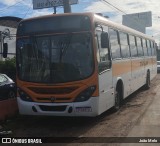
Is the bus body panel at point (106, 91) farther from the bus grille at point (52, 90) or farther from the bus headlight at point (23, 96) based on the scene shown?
the bus headlight at point (23, 96)

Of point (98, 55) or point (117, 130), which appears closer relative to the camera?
point (117, 130)

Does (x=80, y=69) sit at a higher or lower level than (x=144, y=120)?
higher

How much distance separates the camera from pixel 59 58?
10328 millimetres

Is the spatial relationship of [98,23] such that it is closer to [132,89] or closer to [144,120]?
[144,120]

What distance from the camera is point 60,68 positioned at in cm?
1028

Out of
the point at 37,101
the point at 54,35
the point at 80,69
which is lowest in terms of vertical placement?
the point at 37,101

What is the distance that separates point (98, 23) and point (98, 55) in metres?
1.00

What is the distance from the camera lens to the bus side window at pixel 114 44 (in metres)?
12.2

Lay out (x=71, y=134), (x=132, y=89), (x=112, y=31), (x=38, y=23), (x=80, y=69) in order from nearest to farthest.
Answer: (x=71, y=134)
(x=80, y=69)
(x=38, y=23)
(x=112, y=31)
(x=132, y=89)

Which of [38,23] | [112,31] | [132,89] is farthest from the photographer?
[132,89]

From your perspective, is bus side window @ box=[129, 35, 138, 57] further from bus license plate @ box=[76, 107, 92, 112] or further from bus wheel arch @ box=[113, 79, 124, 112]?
bus license plate @ box=[76, 107, 92, 112]

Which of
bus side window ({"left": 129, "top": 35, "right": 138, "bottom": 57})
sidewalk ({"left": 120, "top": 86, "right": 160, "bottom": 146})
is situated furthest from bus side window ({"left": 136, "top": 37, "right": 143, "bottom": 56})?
sidewalk ({"left": 120, "top": 86, "right": 160, "bottom": 146})

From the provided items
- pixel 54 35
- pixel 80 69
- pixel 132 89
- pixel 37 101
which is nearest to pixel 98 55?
pixel 80 69

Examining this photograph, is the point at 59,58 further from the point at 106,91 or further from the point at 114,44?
the point at 114,44
